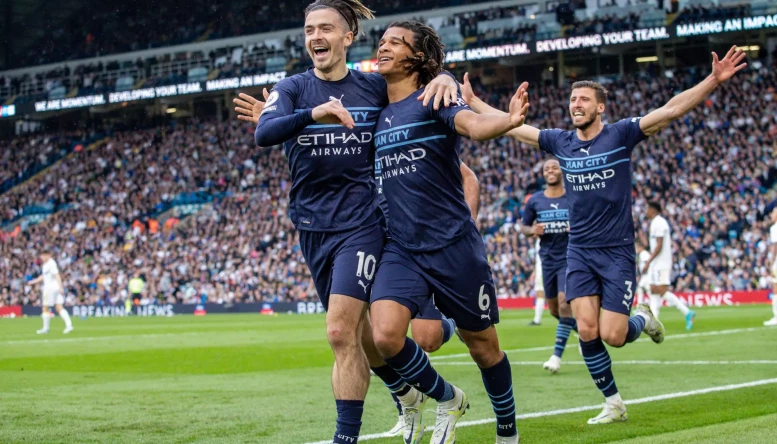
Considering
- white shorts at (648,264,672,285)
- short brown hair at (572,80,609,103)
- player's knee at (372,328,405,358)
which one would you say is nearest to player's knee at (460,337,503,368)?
player's knee at (372,328,405,358)

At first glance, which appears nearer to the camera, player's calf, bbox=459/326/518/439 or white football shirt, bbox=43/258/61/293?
player's calf, bbox=459/326/518/439

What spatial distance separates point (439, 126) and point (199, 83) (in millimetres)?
41297

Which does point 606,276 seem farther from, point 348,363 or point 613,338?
point 348,363

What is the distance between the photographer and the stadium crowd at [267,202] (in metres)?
31.9

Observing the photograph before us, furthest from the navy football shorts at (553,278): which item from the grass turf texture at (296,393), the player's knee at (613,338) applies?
the player's knee at (613,338)

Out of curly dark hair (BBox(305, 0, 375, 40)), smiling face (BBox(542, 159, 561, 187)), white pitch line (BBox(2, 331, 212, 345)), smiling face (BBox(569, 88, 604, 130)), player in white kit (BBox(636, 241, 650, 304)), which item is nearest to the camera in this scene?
curly dark hair (BBox(305, 0, 375, 40))

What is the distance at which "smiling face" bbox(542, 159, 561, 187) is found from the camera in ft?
38.6

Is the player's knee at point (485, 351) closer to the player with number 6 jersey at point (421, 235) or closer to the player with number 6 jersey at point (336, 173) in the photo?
the player with number 6 jersey at point (421, 235)

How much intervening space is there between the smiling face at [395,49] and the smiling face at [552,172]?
6.00 meters

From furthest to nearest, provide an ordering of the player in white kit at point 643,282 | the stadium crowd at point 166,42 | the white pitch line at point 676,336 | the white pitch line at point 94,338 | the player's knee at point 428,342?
1. the stadium crowd at point 166,42
2. the player in white kit at point 643,282
3. the white pitch line at point 94,338
4. the white pitch line at point 676,336
5. the player's knee at point 428,342

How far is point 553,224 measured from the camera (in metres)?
12.2

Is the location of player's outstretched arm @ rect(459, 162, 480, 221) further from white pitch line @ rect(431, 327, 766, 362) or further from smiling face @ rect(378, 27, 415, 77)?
white pitch line @ rect(431, 327, 766, 362)

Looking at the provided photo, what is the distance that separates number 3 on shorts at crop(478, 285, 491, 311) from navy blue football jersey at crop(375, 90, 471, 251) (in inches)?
13.6

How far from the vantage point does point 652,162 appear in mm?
35125
